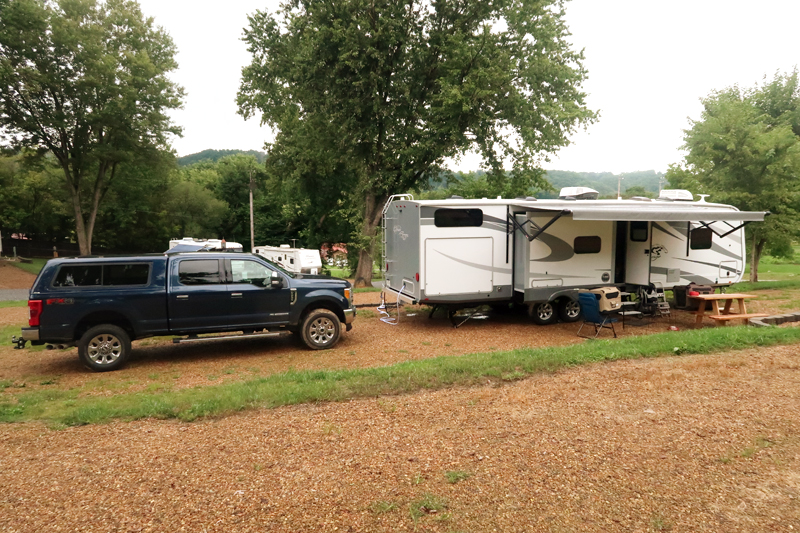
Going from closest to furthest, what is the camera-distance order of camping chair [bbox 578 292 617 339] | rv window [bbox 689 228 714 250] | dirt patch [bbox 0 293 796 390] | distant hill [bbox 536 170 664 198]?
1. dirt patch [bbox 0 293 796 390]
2. camping chair [bbox 578 292 617 339]
3. rv window [bbox 689 228 714 250]
4. distant hill [bbox 536 170 664 198]

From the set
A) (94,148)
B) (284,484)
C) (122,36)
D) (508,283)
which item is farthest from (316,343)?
(122,36)

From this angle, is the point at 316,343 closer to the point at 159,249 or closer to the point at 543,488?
the point at 543,488

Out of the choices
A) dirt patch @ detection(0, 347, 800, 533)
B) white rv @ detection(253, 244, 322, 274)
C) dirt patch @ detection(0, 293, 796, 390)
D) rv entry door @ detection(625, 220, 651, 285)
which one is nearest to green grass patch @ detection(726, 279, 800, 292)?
dirt patch @ detection(0, 293, 796, 390)

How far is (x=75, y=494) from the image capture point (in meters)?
3.83

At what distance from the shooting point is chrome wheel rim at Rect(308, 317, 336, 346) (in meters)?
9.80

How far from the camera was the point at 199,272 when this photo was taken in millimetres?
9133

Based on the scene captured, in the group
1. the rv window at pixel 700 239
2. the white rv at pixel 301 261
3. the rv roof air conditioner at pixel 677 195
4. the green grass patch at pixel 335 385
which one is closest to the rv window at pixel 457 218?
the green grass patch at pixel 335 385

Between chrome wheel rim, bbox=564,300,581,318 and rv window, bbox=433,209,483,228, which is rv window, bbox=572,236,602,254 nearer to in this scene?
chrome wheel rim, bbox=564,300,581,318

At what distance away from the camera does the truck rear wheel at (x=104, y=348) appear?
8297mm

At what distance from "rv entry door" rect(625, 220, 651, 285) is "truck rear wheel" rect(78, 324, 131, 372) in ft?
36.1

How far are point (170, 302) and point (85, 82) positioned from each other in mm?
22787

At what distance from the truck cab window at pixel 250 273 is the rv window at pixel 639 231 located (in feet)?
28.8

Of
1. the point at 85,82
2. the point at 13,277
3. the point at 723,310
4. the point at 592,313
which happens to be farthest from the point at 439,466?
the point at 13,277

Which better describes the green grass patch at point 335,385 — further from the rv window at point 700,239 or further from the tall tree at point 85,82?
the tall tree at point 85,82
